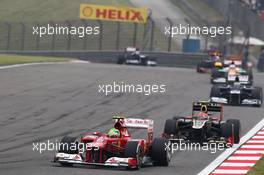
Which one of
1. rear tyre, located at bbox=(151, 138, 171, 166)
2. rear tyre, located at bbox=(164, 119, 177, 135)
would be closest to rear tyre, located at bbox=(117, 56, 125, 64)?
rear tyre, located at bbox=(164, 119, 177, 135)

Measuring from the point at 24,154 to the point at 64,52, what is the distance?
36120 millimetres

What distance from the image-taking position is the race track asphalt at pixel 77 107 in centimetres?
1755

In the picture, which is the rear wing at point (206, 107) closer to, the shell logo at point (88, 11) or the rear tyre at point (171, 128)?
the rear tyre at point (171, 128)

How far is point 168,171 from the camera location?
54.5 feet

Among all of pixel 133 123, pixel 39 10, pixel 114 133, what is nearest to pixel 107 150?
pixel 114 133

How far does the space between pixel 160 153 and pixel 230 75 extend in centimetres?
1736

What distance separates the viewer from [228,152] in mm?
19766

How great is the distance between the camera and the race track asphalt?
17.5 metres

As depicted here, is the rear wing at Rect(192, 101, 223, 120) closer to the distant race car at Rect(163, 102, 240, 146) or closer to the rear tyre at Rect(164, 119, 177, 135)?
the distant race car at Rect(163, 102, 240, 146)

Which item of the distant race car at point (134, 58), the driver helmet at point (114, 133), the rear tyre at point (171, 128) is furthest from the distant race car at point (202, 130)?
the distant race car at point (134, 58)

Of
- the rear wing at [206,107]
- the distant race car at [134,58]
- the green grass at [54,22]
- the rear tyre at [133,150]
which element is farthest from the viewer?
the green grass at [54,22]

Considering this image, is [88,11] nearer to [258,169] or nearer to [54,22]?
[54,22]

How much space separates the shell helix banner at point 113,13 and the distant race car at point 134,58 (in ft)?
24.2

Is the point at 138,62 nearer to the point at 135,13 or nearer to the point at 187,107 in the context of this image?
the point at 135,13
